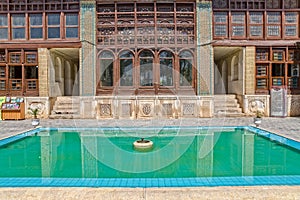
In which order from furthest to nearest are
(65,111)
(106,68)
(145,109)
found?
(65,111), (106,68), (145,109)

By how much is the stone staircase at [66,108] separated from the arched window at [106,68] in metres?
1.81

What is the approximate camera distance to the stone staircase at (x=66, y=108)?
41.0 feet

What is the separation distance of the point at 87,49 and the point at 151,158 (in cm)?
780

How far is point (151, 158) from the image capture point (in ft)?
19.7

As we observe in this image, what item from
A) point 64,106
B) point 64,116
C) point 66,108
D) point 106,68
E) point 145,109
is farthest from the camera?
point 64,106

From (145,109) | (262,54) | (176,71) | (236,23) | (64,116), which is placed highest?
(236,23)

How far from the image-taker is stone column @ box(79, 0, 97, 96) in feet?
40.5

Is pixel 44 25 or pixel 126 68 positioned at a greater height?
pixel 44 25

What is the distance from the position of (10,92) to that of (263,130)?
10600mm

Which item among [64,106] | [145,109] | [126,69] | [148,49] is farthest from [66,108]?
[148,49]

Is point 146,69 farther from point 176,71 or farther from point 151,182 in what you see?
point 151,182

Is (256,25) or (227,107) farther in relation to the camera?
(227,107)

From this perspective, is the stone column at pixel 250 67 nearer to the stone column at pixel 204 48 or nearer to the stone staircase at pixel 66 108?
the stone column at pixel 204 48

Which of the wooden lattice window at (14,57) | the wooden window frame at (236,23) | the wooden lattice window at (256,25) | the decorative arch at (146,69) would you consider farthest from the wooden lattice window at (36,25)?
the wooden lattice window at (256,25)
